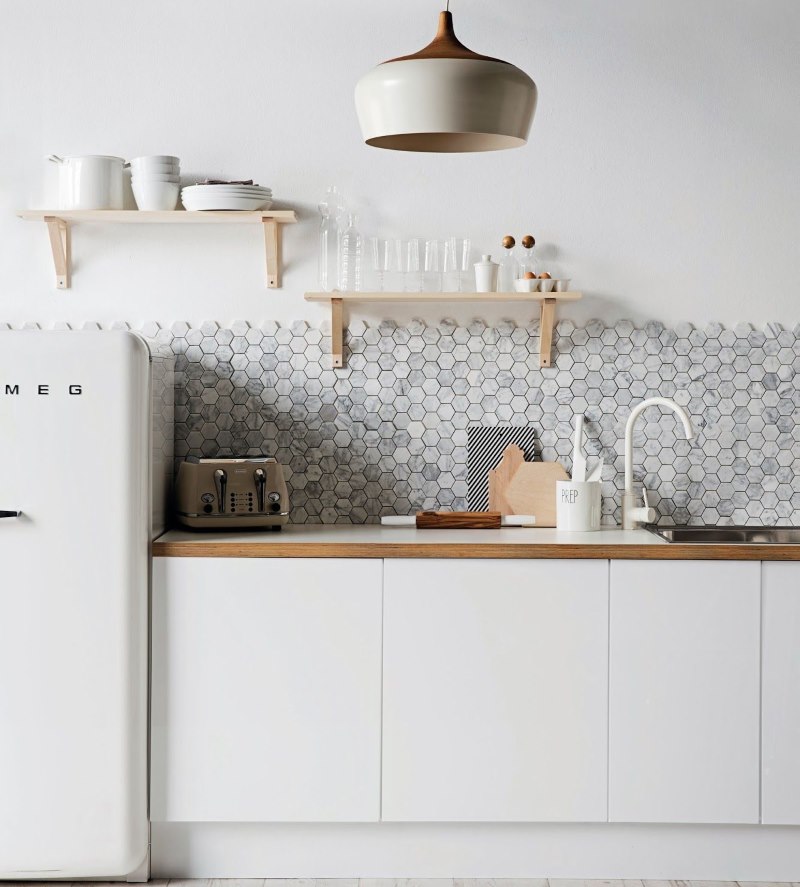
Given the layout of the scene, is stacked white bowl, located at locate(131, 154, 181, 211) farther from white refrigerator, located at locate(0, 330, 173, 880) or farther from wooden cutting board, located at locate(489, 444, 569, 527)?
wooden cutting board, located at locate(489, 444, 569, 527)

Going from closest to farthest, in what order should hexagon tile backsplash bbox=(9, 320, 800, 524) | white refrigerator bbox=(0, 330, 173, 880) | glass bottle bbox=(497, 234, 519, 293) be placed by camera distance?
1. white refrigerator bbox=(0, 330, 173, 880)
2. glass bottle bbox=(497, 234, 519, 293)
3. hexagon tile backsplash bbox=(9, 320, 800, 524)

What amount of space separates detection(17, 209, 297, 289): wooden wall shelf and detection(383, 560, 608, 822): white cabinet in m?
1.11

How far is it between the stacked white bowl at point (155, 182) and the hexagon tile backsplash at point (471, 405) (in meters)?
0.39

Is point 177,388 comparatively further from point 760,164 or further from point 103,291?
point 760,164

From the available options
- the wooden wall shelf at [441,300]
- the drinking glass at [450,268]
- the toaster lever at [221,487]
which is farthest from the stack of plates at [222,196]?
the toaster lever at [221,487]

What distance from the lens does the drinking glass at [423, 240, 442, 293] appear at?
10.8 ft

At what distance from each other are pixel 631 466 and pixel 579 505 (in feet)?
0.90

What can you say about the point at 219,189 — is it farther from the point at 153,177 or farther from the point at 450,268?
the point at 450,268

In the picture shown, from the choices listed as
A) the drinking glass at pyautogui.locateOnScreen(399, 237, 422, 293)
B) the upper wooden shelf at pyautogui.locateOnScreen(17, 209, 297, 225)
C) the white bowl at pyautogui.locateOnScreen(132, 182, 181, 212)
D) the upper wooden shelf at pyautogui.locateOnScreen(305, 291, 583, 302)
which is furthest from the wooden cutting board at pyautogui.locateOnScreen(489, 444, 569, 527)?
the white bowl at pyautogui.locateOnScreen(132, 182, 181, 212)

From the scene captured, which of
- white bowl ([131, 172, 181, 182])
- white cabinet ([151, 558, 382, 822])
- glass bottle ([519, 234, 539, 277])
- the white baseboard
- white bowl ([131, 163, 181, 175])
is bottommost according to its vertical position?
the white baseboard

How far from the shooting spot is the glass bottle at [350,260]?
3.31 m

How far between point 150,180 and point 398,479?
119 centimetres

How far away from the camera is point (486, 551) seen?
282cm

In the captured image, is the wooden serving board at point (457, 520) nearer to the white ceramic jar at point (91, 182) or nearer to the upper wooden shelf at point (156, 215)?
the upper wooden shelf at point (156, 215)
